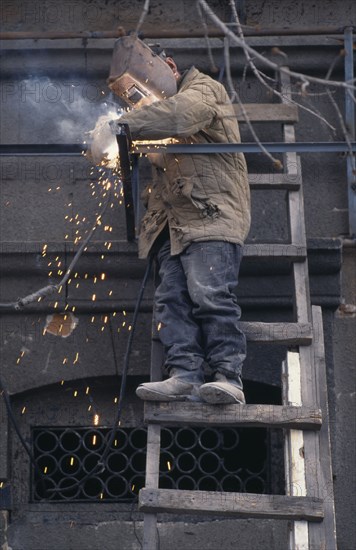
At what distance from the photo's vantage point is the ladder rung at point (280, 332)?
5.53 m

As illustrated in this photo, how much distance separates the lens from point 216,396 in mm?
5184

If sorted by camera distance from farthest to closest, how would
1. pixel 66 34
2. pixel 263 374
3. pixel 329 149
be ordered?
pixel 66 34 < pixel 263 374 < pixel 329 149

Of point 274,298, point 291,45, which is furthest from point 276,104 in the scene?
point 274,298

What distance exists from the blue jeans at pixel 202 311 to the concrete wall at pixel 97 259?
70cm

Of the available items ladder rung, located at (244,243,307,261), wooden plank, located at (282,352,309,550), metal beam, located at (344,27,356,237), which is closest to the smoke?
metal beam, located at (344,27,356,237)

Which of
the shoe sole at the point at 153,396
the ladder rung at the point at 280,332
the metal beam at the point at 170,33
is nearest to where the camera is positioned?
the shoe sole at the point at 153,396

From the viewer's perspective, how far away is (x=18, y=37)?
669 centimetres

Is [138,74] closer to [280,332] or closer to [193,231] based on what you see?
[193,231]

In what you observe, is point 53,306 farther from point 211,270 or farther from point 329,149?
point 329,149

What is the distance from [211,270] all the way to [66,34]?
188 cm

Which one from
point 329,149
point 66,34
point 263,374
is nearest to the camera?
point 329,149

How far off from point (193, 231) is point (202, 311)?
37 centimetres

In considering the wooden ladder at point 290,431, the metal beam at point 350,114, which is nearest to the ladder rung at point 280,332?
the wooden ladder at point 290,431

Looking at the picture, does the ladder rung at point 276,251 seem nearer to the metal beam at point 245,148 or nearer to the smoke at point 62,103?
the metal beam at point 245,148
